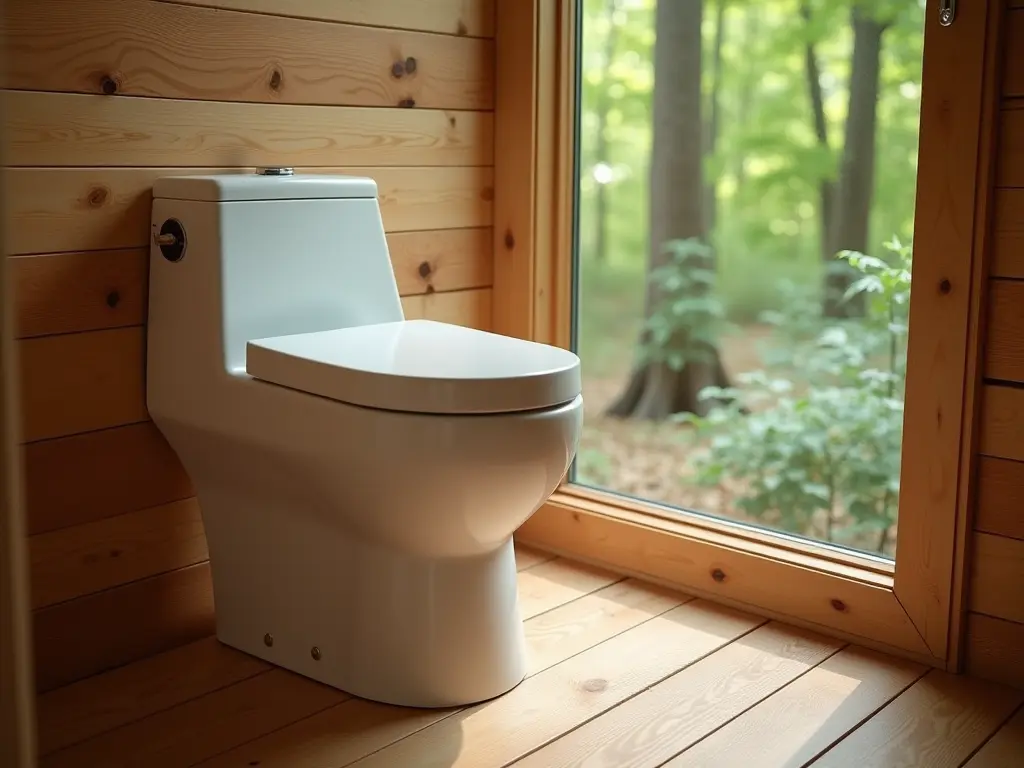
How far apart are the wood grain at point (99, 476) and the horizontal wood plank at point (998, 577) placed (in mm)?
1264

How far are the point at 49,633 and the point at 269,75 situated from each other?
0.96m

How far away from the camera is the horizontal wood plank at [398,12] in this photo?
1912mm

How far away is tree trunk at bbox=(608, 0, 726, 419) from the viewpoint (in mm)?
3742

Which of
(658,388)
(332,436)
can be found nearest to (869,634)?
(332,436)

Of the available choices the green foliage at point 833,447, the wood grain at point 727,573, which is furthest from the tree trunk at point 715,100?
the wood grain at point 727,573

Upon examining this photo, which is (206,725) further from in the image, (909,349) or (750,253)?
(750,253)

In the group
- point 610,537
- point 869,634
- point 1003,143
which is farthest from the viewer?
point 610,537

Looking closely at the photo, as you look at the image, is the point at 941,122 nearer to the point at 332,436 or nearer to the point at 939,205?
the point at 939,205

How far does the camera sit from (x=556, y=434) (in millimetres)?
1560

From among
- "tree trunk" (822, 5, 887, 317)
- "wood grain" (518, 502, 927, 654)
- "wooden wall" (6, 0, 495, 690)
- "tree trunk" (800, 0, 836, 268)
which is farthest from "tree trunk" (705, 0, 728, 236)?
"wooden wall" (6, 0, 495, 690)

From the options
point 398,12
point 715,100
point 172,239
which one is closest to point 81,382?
point 172,239

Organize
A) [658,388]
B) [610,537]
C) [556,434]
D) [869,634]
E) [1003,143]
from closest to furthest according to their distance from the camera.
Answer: [556,434], [1003,143], [869,634], [610,537], [658,388]

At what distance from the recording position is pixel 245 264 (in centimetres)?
177

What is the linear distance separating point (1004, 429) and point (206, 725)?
1245 millimetres
